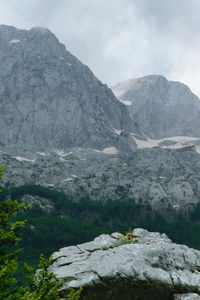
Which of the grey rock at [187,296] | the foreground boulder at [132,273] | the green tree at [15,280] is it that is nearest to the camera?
the green tree at [15,280]

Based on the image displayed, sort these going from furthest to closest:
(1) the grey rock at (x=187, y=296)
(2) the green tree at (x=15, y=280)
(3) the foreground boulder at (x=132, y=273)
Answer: (1) the grey rock at (x=187, y=296) → (3) the foreground boulder at (x=132, y=273) → (2) the green tree at (x=15, y=280)

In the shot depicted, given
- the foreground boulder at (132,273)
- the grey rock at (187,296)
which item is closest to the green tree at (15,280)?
the foreground boulder at (132,273)

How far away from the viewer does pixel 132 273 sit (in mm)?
25578

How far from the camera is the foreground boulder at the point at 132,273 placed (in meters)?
25.1

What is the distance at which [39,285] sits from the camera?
71.7 ft

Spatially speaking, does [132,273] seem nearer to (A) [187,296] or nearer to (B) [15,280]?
(A) [187,296]

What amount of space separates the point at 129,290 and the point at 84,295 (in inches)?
143

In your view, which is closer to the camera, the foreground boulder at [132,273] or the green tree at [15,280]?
the green tree at [15,280]

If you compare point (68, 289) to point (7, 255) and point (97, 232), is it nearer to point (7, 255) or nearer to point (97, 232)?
point (7, 255)

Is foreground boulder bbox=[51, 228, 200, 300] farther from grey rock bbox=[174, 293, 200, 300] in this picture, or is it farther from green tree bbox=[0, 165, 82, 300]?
green tree bbox=[0, 165, 82, 300]

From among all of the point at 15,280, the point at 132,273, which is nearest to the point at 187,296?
the point at 132,273

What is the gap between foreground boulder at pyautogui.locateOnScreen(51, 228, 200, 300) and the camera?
25078mm

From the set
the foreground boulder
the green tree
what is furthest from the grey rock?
the green tree

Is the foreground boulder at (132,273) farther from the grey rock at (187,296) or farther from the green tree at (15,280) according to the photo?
the green tree at (15,280)
